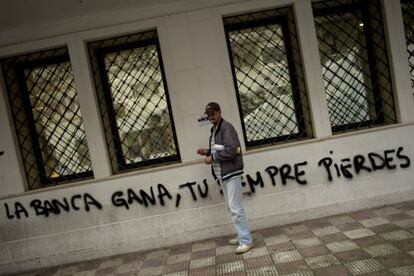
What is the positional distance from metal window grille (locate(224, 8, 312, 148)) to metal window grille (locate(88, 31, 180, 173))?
1268 millimetres

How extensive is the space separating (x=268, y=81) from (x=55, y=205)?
12.7 feet

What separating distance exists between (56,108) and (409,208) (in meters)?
5.65

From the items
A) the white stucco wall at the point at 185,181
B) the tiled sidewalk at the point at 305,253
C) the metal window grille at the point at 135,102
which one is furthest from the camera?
the metal window grille at the point at 135,102

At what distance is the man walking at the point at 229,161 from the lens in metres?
4.86

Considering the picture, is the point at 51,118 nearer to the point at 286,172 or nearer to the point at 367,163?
the point at 286,172

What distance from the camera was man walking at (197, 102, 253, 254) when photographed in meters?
4.86

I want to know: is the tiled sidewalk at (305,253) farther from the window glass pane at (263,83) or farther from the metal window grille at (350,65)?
the window glass pane at (263,83)

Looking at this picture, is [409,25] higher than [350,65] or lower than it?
higher

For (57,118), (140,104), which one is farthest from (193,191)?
(57,118)

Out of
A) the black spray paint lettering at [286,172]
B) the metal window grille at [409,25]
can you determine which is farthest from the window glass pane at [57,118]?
the metal window grille at [409,25]

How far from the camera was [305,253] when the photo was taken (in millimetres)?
4707

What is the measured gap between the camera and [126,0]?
218 inches

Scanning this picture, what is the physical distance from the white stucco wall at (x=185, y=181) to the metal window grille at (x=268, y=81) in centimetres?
36

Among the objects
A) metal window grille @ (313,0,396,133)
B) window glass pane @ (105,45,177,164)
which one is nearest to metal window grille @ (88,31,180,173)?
window glass pane @ (105,45,177,164)
